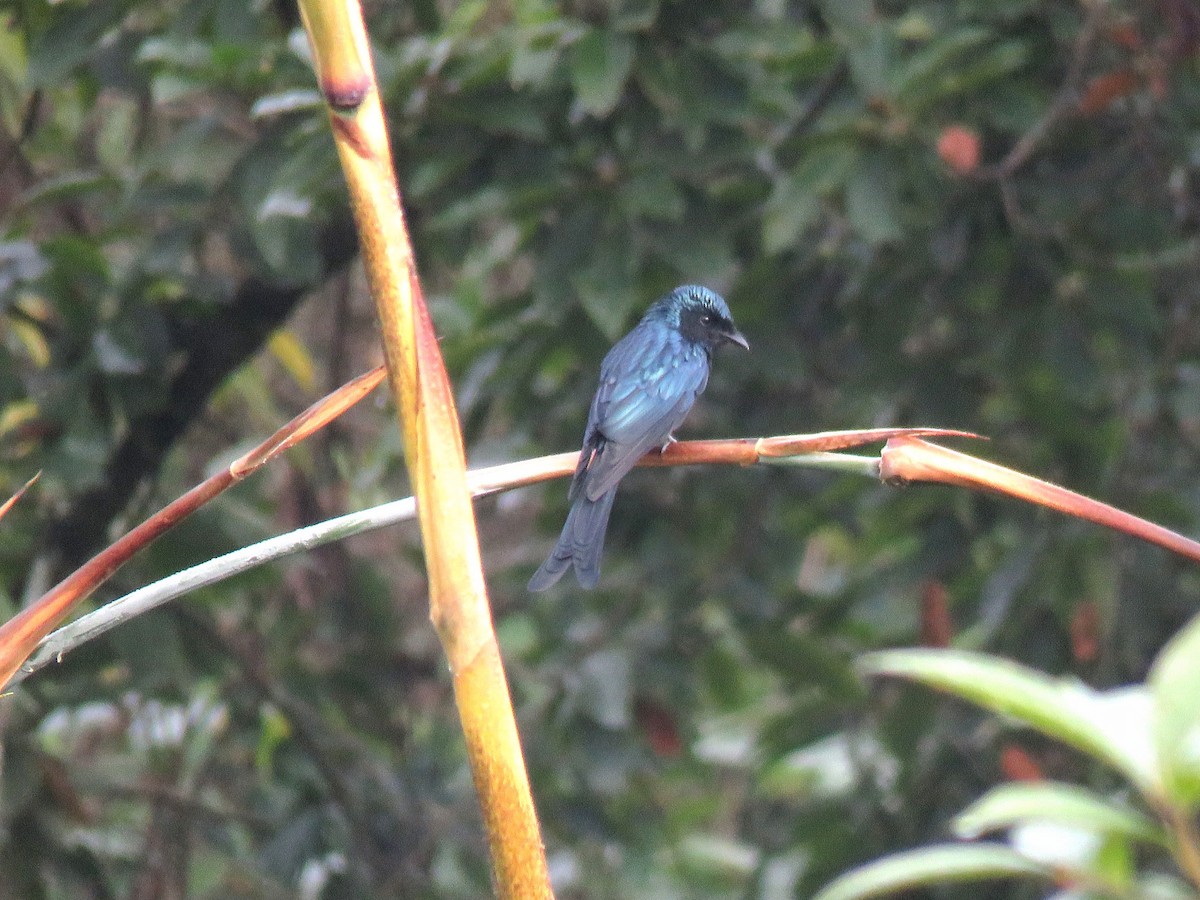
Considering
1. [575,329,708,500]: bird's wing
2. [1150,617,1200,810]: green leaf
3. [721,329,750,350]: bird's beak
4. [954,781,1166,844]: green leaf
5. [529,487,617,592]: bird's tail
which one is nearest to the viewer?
[1150,617,1200,810]: green leaf

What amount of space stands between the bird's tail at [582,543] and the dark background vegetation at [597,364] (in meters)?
0.55

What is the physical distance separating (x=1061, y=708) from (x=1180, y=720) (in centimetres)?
11

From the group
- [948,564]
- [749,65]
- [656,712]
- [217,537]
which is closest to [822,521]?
[948,564]

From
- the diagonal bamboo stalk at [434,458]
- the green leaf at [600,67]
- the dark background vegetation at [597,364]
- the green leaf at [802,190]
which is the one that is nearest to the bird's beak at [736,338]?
the dark background vegetation at [597,364]

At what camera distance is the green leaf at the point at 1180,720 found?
0.95m

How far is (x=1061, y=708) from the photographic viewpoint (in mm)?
1053

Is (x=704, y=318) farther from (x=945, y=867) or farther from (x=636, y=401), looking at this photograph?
(x=945, y=867)

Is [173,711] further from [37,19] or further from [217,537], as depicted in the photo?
[37,19]

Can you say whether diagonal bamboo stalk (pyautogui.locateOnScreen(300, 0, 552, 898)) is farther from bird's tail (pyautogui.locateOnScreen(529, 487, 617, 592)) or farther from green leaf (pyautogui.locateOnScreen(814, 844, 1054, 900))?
bird's tail (pyautogui.locateOnScreen(529, 487, 617, 592))

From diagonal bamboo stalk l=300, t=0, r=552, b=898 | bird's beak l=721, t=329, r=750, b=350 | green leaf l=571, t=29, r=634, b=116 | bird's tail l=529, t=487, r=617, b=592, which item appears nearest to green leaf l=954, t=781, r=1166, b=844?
diagonal bamboo stalk l=300, t=0, r=552, b=898

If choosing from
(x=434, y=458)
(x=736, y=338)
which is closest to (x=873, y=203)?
(x=736, y=338)

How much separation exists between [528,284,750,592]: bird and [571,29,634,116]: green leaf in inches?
25.4

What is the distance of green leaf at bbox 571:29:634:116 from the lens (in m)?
3.14

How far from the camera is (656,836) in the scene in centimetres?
482
